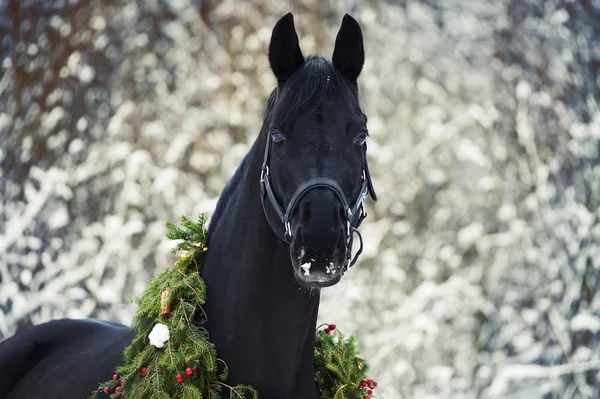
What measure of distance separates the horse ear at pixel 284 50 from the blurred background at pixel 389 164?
5264 millimetres

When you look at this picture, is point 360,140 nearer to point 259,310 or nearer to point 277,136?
point 277,136

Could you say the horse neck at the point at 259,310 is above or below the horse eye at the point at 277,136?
below

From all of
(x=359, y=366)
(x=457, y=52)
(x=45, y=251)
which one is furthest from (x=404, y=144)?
(x=359, y=366)

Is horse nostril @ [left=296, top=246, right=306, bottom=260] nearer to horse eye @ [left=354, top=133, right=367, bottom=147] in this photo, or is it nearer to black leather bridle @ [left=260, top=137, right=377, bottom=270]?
black leather bridle @ [left=260, top=137, right=377, bottom=270]

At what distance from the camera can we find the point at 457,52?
7773mm

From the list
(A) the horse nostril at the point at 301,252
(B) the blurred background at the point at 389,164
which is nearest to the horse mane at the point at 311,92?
(A) the horse nostril at the point at 301,252

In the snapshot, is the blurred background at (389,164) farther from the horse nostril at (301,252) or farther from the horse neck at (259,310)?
the horse nostril at (301,252)

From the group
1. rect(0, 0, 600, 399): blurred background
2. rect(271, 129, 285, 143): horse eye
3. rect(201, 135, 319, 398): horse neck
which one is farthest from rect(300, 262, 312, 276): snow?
rect(0, 0, 600, 399): blurred background

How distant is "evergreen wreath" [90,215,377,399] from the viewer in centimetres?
218

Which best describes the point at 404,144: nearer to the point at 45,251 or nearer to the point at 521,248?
the point at 521,248

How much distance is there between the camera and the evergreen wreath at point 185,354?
2.18 metres

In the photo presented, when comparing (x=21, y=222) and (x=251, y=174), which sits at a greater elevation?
(x=21, y=222)

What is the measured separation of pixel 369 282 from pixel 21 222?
12.4 ft

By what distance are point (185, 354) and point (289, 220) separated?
0.56 meters
